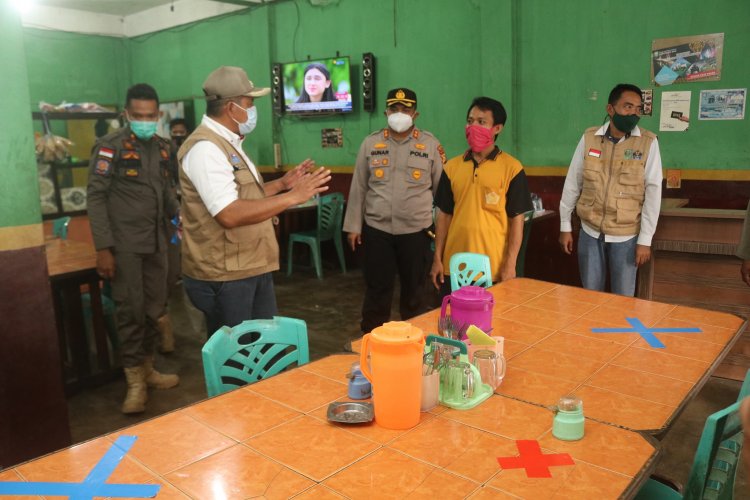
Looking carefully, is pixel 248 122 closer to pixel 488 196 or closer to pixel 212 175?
pixel 212 175

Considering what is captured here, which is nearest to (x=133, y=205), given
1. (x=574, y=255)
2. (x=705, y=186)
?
(x=574, y=255)

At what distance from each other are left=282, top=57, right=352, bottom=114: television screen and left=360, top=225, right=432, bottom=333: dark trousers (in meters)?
3.10

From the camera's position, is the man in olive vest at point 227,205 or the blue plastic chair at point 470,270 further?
the blue plastic chair at point 470,270

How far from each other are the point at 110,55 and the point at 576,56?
6918mm

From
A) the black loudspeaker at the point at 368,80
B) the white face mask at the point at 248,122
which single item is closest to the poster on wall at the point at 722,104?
the black loudspeaker at the point at 368,80

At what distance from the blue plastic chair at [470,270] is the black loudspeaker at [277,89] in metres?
4.72

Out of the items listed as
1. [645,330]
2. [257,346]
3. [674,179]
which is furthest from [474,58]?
[257,346]

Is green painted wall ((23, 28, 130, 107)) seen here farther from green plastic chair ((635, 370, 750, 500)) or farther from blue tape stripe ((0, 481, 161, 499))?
green plastic chair ((635, 370, 750, 500))

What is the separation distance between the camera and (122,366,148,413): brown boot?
319 centimetres

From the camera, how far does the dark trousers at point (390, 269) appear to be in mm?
3561

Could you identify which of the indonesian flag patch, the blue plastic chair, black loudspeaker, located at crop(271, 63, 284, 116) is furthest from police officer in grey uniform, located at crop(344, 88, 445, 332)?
black loudspeaker, located at crop(271, 63, 284, 116)

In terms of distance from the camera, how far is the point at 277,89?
6.91 metres

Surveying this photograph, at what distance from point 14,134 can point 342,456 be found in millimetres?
1991

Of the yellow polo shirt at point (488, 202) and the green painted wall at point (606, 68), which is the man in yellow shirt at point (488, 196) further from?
the green painted wall at point (606, 68)
